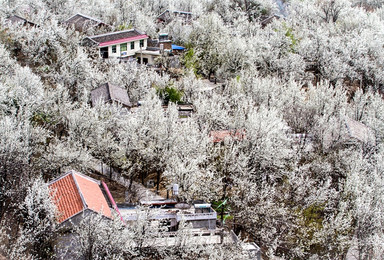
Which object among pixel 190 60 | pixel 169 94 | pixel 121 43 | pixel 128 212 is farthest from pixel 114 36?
pixel 128 212

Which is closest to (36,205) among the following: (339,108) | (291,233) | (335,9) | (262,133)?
(291,233)

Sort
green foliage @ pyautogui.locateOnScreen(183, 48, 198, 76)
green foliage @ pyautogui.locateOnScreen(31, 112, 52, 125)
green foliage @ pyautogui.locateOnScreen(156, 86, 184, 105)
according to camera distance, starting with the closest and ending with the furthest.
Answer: green foliage @ pyautogui.locateOnScreen(31, 112, 52, 125) → green foliage @ pyautogui.locateOnScreen(156, 86, 184, 105) → green foliage @ pyautogui.locateOnScreen(183, 48, 198, 76)

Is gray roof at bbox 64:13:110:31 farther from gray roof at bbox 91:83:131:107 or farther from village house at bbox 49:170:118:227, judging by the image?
Answer: village house at bbox 49:170:118:227

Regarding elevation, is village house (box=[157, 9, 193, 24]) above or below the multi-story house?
above

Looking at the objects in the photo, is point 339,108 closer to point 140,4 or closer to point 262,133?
point 262,133

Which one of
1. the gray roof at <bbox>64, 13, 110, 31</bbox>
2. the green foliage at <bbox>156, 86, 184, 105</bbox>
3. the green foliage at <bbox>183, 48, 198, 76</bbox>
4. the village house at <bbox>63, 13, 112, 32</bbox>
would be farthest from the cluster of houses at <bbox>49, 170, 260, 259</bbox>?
the gray roof at <bbox>64, 13, 110, 31</bbox>

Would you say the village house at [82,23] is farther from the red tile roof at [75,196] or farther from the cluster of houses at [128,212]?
the red tile roof at [75,196]
